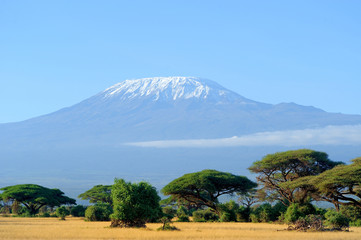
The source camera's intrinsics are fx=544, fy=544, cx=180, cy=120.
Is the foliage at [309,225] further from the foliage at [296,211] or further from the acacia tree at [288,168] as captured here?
the acacia tree at [288,168]

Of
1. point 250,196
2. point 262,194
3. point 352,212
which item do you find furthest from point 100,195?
point 352,212

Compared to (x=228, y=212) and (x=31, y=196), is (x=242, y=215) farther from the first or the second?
(x=31, y=196)

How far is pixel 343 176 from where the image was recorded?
4831 centimetres

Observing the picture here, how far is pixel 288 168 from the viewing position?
195 ft

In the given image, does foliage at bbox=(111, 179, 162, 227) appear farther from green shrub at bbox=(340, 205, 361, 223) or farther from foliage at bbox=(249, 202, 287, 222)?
green shrub at bbox=(340, 205, 361, 223)

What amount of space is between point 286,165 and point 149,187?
69.0 feet

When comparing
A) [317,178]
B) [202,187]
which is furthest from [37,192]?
[317,178]

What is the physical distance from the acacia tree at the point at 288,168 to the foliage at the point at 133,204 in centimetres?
1792

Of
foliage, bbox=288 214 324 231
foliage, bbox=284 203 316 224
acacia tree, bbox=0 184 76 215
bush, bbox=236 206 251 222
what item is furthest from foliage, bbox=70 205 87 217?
foliage, bbox=288 214 324 231

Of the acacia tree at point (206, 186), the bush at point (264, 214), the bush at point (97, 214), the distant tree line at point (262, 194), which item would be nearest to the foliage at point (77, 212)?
the distant tree line at point (262, 194)

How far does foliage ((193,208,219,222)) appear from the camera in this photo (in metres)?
56.2

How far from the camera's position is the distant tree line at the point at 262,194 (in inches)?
1636

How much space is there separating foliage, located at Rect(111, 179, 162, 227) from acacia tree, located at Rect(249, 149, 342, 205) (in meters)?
17.9

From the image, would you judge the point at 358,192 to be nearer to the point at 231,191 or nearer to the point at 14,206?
the point at 231,191
